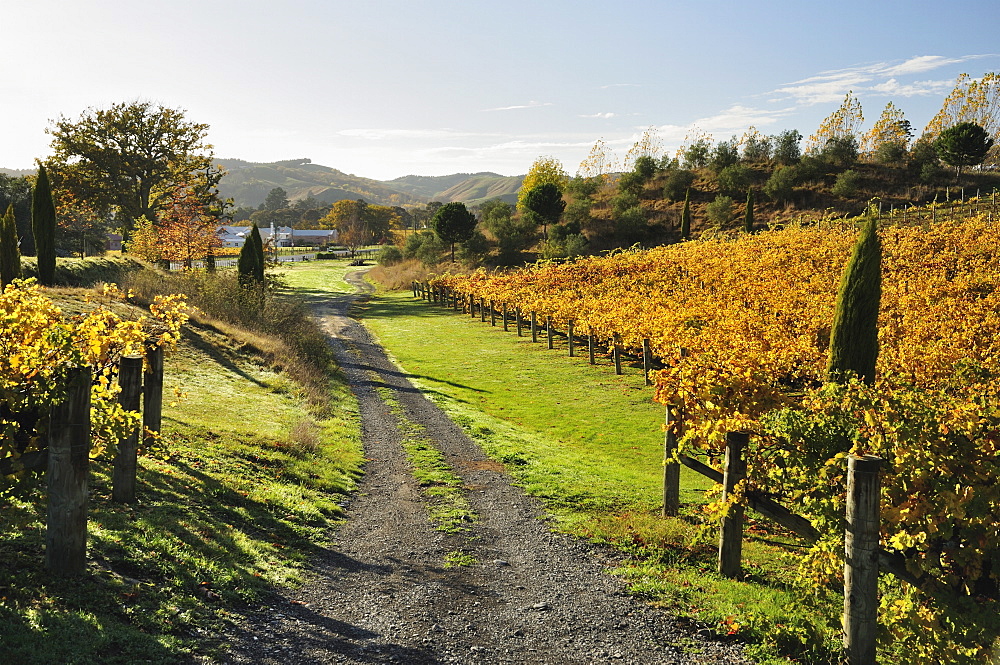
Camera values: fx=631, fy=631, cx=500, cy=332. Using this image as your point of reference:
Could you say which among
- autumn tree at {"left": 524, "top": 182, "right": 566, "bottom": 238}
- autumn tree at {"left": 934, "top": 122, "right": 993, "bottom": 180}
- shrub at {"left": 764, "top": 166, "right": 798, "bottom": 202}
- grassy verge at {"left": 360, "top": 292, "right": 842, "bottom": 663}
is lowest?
grassy verge at {"left": 360, "top": 292, "right": 842, "bottom": 663}

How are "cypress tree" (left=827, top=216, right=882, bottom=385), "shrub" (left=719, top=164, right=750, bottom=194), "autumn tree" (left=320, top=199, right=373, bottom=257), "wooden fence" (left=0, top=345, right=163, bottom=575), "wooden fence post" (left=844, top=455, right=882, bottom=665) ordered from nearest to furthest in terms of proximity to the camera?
"wooden fence post" (left=844, top=455, right=882, bottom=665) < "wooden fence" (left=0, top=345, right=163, bottom=575) < "cypress tree" (left=827, top=216, right=882, bottom=385) < "shrub" (left=719, top=164, right=750, bottom=194) < "autumn tree" (left=320, top=199, right=373, bottom=257)

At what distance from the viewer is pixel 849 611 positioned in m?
6.36

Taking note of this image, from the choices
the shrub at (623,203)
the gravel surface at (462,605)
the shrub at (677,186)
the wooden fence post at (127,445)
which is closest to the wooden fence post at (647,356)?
the gravel surface at (462,605)

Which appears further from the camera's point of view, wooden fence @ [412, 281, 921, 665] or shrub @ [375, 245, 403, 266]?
shrub @ [375, 245, 403, 266]

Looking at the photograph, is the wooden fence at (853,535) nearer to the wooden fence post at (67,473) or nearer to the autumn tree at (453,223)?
the wooden fence post at (67,473)

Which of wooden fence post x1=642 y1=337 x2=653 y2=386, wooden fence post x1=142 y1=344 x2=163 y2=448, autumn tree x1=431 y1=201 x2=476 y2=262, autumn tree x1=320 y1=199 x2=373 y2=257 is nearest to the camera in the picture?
wooden fence post x1=142 y1=344 x2=163 y2=448

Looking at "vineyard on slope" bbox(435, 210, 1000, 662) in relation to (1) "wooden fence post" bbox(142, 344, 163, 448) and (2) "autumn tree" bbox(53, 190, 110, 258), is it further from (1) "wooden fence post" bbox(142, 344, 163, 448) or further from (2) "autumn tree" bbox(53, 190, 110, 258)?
(2) "autumn tree" bbox(53, 190, 110, 258)

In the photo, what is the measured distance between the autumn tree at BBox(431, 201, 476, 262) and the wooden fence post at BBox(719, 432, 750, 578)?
66.2 meters

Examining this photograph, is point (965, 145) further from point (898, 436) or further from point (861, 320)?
point (898, 436)

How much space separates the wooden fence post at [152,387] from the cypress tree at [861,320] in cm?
1414

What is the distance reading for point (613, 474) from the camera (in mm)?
14531

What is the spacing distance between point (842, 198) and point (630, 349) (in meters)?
53.5

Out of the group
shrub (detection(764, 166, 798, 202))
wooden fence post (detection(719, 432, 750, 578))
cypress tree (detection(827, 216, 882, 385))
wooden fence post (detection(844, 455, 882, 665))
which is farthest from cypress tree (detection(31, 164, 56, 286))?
shrub (detection(764, 166, 798, 202))

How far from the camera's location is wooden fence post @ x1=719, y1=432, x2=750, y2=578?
8.41m
